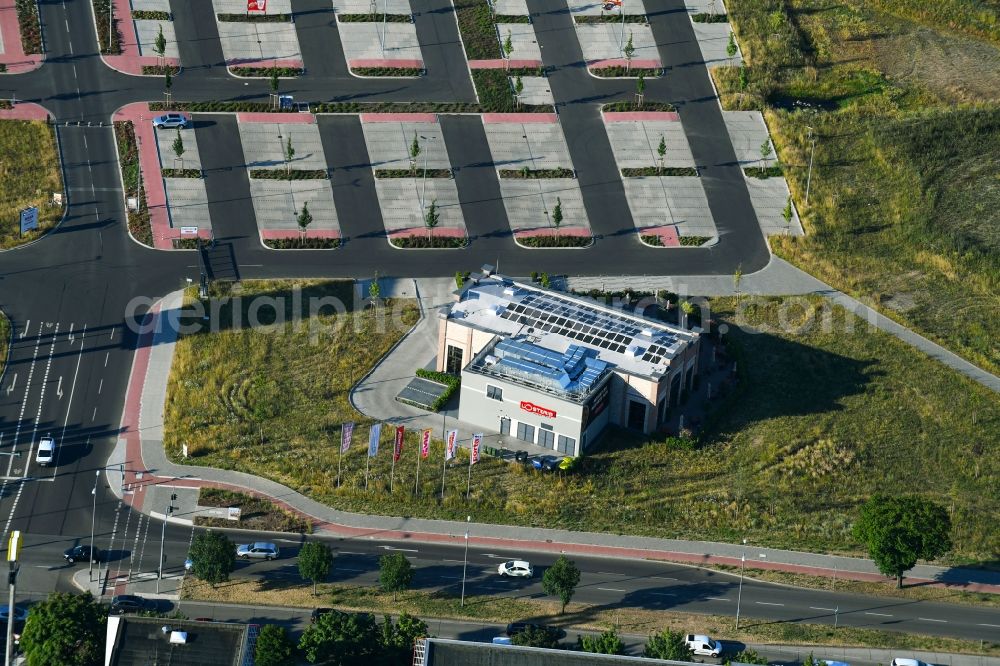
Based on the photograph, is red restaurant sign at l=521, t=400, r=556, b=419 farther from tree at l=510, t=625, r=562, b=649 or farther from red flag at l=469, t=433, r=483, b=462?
tree at l=510, t=625, r=562, b=649

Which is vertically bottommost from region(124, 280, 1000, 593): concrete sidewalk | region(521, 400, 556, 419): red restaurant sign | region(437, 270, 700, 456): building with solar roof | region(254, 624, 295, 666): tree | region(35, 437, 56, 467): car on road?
region(254, 624, 295, 666): tree

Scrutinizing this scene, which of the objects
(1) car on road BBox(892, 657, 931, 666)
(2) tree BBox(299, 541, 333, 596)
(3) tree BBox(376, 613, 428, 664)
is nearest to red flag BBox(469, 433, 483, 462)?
(2) tree BBox(299, 541, 333, 596)

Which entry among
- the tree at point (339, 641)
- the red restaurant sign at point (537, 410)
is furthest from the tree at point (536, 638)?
the red restaurant sign at point (537, 410)

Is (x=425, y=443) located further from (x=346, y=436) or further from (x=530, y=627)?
(x=530, y=627)

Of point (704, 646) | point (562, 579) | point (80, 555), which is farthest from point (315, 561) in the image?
Answer: point (704, 646)

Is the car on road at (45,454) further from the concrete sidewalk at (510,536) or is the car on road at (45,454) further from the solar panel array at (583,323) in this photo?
the solar panel array at (583,323)

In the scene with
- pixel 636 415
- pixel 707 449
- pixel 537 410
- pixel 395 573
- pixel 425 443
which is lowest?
pixel 395 573

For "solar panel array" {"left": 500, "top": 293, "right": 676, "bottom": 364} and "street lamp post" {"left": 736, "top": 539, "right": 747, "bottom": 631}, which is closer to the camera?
"street lamp post" {"left": 736, "top": 539, "right": 747, "bottom": 631}
